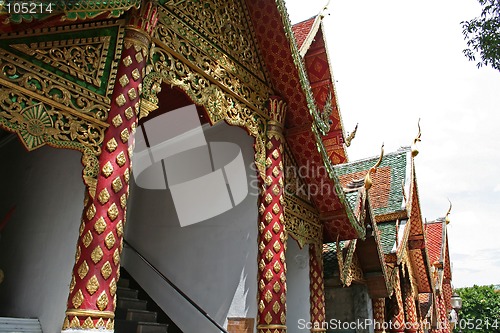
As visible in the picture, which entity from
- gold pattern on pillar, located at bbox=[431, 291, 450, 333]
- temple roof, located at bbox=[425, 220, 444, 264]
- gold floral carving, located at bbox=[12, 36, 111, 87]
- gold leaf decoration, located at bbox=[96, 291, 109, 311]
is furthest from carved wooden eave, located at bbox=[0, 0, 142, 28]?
gold pattern on pillar, located at bbox=[431, 291, 450, 333]

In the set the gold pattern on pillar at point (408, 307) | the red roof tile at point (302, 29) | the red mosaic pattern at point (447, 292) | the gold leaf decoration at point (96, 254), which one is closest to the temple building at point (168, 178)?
the gold leaf decoration at point (96, 254)

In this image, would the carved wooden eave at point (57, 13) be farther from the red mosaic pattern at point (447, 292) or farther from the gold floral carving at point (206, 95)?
the red mosaic pattern at point (447, 292)

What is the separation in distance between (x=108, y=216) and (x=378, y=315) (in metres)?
6.70

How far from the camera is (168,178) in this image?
602 cm

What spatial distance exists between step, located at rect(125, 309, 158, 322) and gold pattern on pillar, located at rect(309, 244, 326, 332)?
207 cm

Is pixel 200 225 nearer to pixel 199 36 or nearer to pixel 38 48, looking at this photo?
pixel 199 36

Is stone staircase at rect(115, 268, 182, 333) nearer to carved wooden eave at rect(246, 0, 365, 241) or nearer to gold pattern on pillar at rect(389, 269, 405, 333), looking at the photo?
carved wooden eave at rect(246, 0, 365, 241)

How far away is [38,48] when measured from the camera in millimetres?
2928

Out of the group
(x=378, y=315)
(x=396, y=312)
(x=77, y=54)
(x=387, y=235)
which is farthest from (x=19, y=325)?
(x=396, y=312)

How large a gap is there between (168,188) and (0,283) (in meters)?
2.44

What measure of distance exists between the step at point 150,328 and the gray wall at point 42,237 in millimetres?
1390

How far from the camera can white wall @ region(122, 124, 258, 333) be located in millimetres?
4953

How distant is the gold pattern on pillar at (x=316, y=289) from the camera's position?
234 inches

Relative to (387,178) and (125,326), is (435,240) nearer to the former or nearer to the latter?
(387,178)
